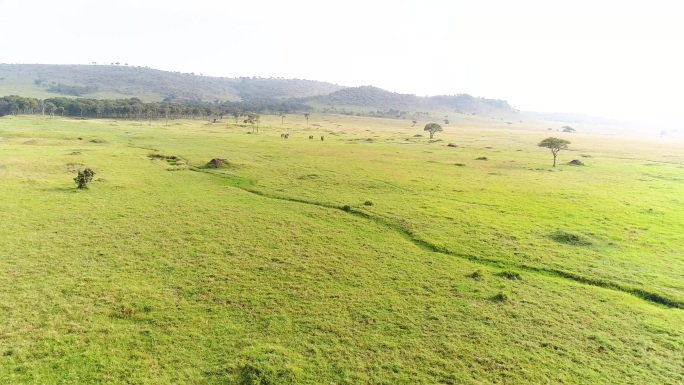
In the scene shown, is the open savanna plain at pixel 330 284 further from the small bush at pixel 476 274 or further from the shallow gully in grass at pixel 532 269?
the small bush at pixel 476 274

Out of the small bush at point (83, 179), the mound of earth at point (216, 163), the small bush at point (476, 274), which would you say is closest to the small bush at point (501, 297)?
the small bush at point (476, 274)

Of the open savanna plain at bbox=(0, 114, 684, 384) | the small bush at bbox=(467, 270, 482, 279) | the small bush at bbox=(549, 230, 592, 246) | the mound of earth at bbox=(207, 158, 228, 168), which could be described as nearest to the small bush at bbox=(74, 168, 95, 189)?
the open savanna plain at bbox=(0, 114, 684, 384)

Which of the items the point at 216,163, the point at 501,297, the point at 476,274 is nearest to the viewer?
the point at 501,297

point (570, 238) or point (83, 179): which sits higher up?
point (83, 179)

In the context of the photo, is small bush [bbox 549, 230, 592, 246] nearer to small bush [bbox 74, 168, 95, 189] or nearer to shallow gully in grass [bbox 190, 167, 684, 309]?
shallow gully in grass [bbox 190, 167, 684, 309]

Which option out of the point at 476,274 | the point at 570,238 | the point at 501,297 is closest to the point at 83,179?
the point at 476,274

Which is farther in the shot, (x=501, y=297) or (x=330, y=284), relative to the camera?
(x=330, y=284)

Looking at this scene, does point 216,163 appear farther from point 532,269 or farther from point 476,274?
point 532,269

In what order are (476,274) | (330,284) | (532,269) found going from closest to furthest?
1. (330,284)
2. (476,274)
3. (532,269)

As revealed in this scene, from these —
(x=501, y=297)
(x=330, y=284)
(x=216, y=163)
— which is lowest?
(x=330, y=284)

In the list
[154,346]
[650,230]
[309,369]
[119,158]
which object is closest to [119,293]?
[154,346]
